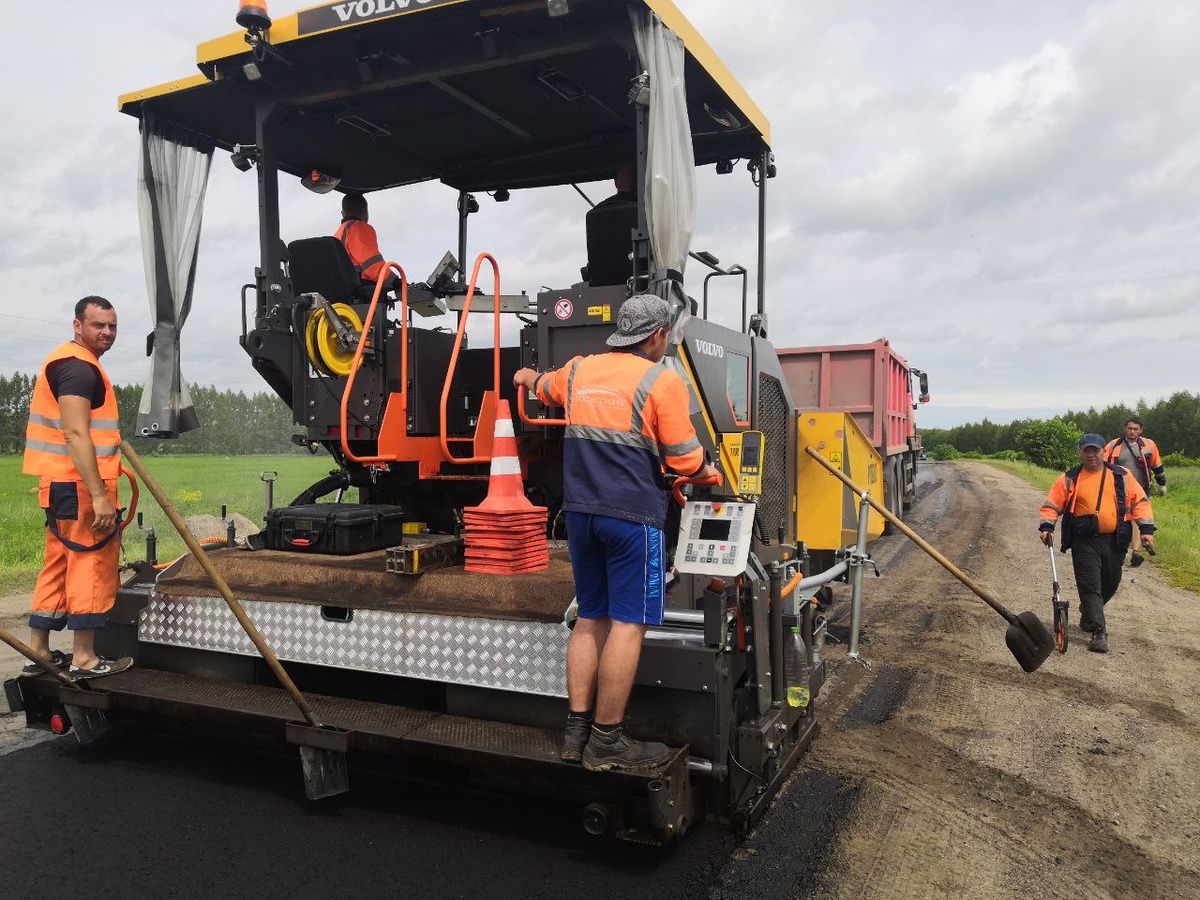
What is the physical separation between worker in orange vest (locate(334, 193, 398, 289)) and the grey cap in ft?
7.48

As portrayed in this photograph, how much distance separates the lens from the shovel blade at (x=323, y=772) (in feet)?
10.6

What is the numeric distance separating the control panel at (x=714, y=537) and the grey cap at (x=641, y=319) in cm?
75

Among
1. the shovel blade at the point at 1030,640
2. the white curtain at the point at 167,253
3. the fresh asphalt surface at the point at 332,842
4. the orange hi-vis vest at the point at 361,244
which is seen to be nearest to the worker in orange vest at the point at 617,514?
the fresh asphalt surface at the point at 332,842

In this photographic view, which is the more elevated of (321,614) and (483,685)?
(321,614)

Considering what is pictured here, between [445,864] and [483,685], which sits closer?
[445,864]

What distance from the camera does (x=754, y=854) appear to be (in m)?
3.21

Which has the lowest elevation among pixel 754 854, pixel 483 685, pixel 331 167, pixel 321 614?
pixel 754 854

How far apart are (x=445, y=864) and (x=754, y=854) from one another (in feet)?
3.68

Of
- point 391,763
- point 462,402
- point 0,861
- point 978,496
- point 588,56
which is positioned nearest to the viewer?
point 0,861

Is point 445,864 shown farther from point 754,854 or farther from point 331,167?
point 331,167

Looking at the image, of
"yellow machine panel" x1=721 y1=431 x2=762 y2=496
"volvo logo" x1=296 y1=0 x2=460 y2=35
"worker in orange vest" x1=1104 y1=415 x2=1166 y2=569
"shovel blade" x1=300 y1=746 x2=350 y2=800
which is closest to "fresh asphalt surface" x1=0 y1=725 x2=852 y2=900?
"shovel blade" x1=300 y1=746 x2=350 y2=800

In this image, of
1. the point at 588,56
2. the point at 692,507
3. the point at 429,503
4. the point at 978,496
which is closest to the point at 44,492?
the point at 429,503

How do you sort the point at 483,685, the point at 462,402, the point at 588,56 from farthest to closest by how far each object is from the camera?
the point at 462,402 → the point at 588,56 → the point at 483,685

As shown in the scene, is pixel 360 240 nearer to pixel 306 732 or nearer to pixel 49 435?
pixel 49 435
